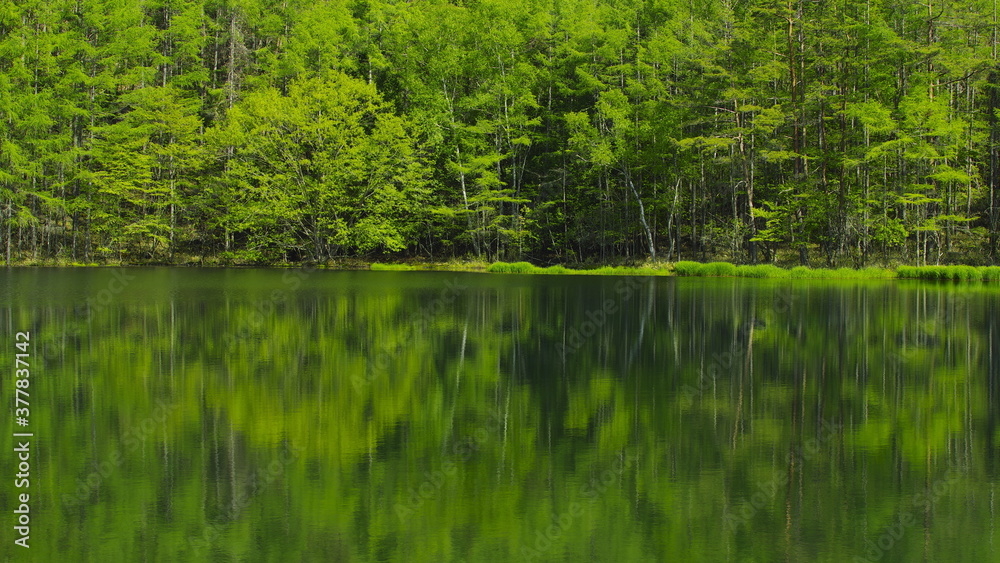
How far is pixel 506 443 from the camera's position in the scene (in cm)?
855

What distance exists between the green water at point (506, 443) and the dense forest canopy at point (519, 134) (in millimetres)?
30797

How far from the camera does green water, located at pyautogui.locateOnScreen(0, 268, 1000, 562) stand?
607cm

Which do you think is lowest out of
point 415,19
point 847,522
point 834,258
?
point 847,522

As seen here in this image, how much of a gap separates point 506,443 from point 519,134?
46.7 m

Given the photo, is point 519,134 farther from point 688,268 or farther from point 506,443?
point 506,443

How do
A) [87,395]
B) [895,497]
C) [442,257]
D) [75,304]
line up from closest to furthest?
[895,497], [87,395], [75,304], [442,257]

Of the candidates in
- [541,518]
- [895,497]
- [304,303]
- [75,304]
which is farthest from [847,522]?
[75,304]

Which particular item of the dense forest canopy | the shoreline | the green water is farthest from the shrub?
the green water

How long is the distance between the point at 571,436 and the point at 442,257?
49.2m

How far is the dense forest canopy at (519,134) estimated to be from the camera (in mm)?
45500

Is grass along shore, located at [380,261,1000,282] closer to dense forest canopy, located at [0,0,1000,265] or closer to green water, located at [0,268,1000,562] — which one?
dense forest canopy, located at [0,0,1000,265]

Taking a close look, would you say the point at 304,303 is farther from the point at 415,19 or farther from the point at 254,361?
the point at 415,19

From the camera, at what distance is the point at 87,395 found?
35.0ft

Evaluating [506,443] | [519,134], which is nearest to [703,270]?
[519,134]
